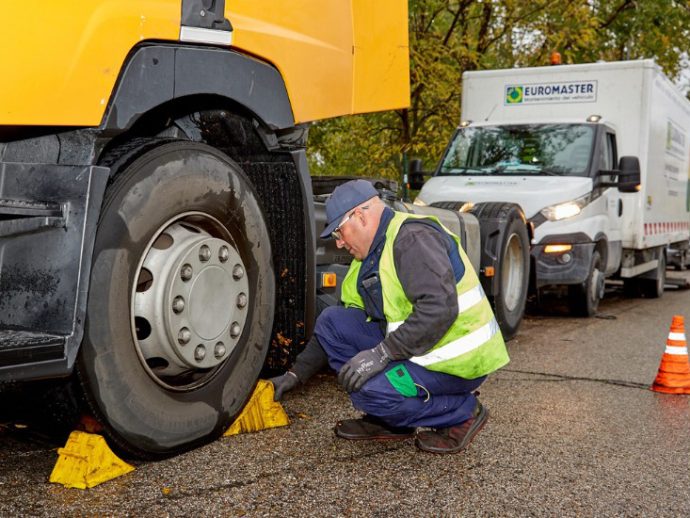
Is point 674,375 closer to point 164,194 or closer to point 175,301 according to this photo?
point 175,301

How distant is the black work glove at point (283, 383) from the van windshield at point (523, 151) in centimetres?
594

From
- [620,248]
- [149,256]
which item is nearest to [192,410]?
[149,256]

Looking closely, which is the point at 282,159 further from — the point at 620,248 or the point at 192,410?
the point at 620,248

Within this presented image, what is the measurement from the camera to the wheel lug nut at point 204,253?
3.32 meters

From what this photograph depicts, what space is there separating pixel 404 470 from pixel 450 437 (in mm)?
381

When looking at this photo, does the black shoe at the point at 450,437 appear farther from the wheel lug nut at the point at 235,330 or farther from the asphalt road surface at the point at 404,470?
the wheel lug nut at the point at 235,330

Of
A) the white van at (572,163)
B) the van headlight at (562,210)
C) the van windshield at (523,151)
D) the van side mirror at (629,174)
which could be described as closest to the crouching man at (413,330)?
the white van at (572,163)

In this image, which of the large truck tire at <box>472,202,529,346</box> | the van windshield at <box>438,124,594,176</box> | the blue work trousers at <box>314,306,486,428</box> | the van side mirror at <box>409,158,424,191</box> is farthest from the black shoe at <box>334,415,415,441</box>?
the van side mirror at <box>409,158,424,191</box>

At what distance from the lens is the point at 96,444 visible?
3.14 metres

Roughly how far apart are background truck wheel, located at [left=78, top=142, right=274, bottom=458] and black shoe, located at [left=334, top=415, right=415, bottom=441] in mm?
570

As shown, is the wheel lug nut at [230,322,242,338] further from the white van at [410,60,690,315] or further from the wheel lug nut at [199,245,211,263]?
the white van at [410,60,690,315]

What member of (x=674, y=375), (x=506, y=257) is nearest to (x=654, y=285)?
(x=506, y=257)

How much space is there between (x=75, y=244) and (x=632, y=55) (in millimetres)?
17407

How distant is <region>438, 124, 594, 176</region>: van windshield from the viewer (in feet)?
31.3
